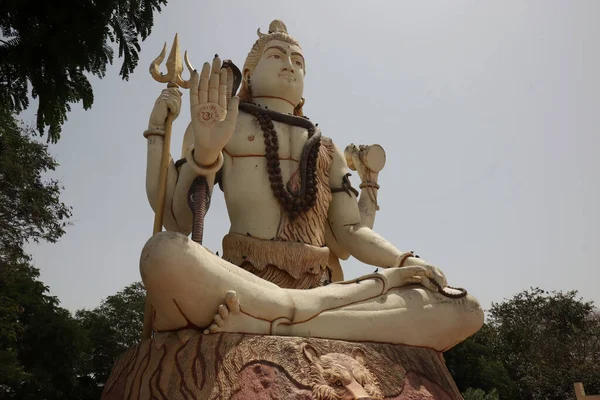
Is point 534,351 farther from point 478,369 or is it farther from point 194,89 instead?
point 194,89

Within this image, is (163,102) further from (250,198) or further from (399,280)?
(399,280)

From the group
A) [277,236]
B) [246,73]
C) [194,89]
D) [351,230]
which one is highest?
[246,73]

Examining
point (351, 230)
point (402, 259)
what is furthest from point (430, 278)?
point (351, 230)

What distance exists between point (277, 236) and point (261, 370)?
1.42 metres

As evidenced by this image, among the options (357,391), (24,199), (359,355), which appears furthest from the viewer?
(24,199)

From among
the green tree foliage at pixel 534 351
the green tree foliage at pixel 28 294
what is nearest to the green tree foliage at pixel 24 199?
the green tree foliage at pixel 28 294

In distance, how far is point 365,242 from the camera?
497 centimetres

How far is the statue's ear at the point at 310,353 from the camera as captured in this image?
354 centimetres

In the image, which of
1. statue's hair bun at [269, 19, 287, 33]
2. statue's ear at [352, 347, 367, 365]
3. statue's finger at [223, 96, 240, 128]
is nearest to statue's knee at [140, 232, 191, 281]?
statue's finger at [223, 96, 240, 128]

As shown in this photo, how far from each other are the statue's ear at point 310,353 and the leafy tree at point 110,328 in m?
16.7

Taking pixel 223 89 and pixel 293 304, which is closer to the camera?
pixel 293 304

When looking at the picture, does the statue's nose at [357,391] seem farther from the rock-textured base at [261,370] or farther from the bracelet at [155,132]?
the bracelet at [155,132]

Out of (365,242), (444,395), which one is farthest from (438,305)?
(365,242)

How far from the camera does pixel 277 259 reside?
4.59m
